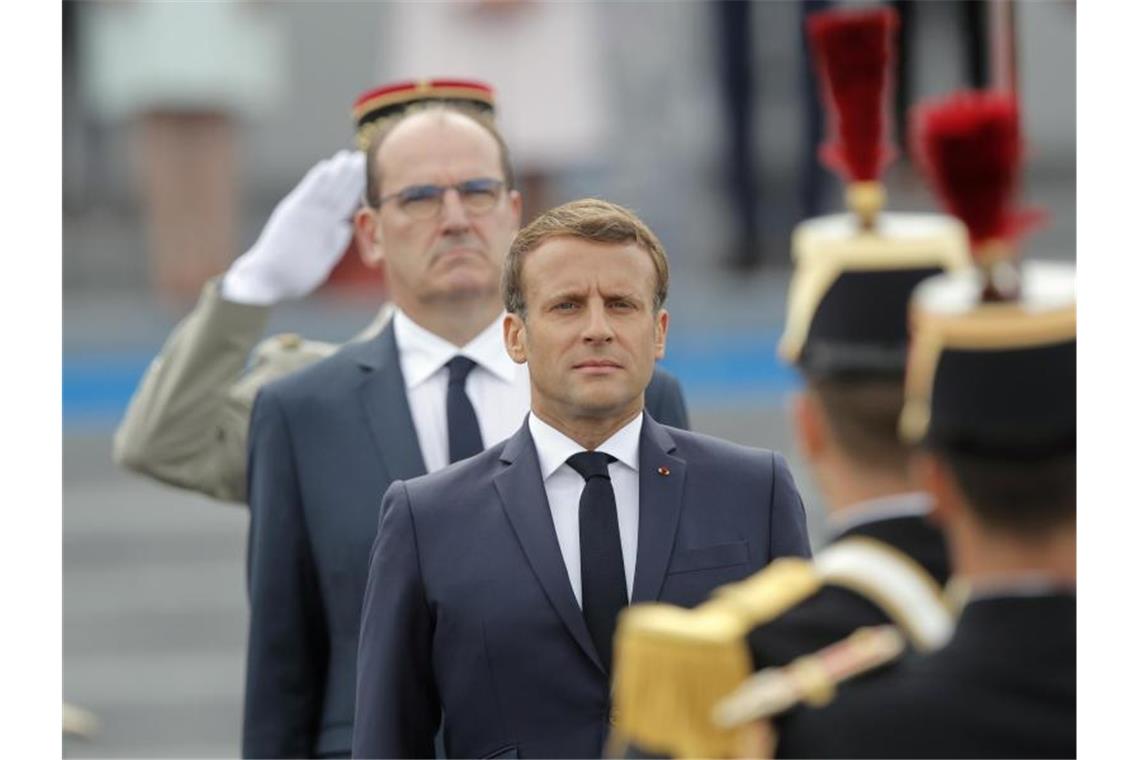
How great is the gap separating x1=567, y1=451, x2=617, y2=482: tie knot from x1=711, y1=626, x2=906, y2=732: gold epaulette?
29.9 inches

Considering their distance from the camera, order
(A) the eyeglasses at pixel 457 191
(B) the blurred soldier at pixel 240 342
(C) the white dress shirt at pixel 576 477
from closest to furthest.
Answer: (C) the white dress shirt at pixel 576 477, (A) the eyeglasses at pixel 457 191, (B) the blurred soldier at pixel 240 342

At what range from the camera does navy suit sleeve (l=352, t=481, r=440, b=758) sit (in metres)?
3.24

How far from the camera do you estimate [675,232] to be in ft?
35.1

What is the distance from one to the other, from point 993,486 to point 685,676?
1.16 ft

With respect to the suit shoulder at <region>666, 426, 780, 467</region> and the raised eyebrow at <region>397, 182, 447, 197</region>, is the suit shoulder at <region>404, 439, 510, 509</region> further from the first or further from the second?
the raised eyebrow at <region>397, 182, 447, 197</region>

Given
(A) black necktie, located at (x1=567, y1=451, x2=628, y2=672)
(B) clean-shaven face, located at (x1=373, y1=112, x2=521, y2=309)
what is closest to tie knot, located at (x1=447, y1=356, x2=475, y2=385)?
(B) clean-shaven face, located at (x1=373, y1=112, x2=521, y2=309)

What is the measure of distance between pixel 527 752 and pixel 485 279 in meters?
1.01

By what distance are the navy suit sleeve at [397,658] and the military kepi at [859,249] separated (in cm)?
67

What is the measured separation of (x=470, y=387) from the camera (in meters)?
3.95

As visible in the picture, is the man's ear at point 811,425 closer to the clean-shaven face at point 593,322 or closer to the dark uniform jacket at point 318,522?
the clean-shaven face at point 593,322

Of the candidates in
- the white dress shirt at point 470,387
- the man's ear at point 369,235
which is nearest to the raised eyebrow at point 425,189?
the man's ear at point 369,235

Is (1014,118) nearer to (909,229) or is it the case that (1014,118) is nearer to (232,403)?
(909,229)

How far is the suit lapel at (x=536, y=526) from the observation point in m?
3.20

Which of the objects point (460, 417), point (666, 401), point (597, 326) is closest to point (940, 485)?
point (597, 326)
